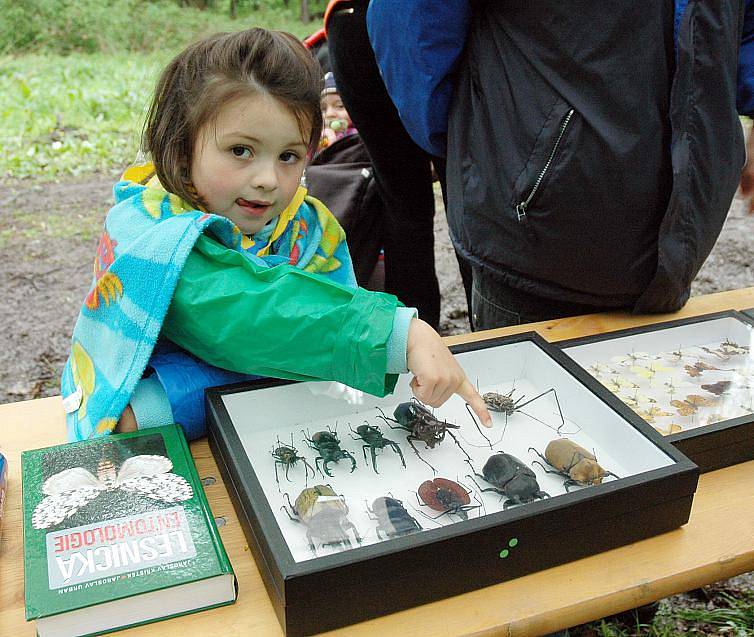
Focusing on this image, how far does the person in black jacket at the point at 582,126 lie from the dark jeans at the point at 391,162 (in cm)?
38

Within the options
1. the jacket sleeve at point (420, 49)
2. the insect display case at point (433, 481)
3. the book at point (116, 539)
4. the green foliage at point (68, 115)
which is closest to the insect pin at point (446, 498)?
the insect display case at point (433, 481)

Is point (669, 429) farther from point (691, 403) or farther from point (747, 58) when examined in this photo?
point (747, 58)

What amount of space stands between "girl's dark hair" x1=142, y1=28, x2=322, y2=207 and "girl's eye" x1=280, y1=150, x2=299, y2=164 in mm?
36

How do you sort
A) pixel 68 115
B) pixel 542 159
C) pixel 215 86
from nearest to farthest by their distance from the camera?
pixel 215 86 → pixel 542 159 → pixel 68 115

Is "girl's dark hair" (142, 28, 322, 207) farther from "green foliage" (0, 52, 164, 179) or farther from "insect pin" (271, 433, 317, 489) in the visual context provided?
"green foliage" (0, 52, 164, 179)

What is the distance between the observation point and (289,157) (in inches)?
53.7

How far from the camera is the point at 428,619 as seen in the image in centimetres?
91

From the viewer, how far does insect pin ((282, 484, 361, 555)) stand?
3.13 feet

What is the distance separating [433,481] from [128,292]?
51 centimetres

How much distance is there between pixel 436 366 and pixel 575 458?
235 mm

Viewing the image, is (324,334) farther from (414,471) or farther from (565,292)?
(565,292)

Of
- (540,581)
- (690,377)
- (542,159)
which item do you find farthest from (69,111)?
(540,581)

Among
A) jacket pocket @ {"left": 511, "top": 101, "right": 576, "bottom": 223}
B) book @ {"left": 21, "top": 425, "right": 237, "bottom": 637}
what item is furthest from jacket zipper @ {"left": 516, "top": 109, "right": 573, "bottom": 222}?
book @ {"left": 21, "top": 425, "right": 237, "bottom": 637}

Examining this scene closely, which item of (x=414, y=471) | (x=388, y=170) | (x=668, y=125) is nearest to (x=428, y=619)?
(x=414, y=471)
